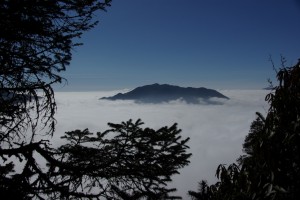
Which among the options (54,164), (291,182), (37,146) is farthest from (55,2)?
(291,182)

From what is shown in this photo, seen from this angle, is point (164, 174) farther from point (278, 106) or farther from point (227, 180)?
point (278, 106)

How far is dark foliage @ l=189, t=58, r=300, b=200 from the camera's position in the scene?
10.7 ft

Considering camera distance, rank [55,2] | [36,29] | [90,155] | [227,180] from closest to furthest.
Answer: [227,180], [36,29], [55,2], [90,155]

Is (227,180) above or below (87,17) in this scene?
below

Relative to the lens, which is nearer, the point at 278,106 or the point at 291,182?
the point at 291,182

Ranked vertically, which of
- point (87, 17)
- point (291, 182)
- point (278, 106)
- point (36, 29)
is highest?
point (87, 17)

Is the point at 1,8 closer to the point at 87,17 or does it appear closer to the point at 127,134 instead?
the point at 87,17

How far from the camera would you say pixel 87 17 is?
20.4ft

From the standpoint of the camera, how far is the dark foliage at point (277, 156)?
327cm

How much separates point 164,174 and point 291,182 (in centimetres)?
370

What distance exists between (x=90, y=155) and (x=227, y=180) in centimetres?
295

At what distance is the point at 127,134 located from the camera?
6.52 metres

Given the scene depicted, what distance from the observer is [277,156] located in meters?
3.49

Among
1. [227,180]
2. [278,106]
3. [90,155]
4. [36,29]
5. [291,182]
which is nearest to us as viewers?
[291,182]
